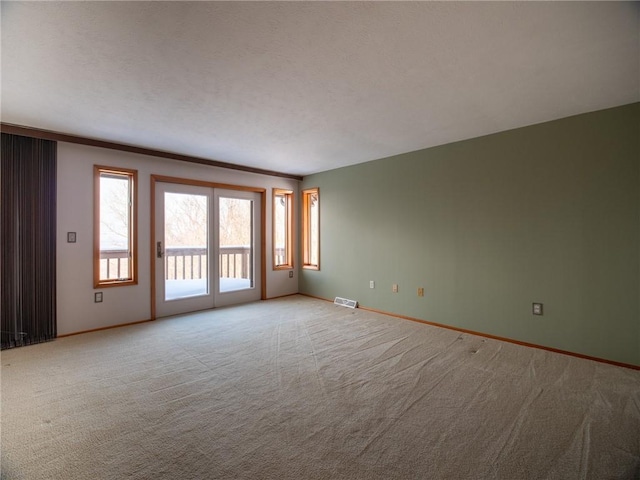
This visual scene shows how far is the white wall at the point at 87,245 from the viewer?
12.4 feet

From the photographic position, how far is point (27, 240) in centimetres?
353

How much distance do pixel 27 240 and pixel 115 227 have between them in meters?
0.93

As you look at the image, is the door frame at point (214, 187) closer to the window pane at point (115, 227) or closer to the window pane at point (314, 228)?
the window pane at point (115, 227)

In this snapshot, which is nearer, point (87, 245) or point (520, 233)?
Result: point (520, 233)

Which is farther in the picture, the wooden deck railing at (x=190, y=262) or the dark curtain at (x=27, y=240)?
the wooden deck railing at (x=190, y=262)

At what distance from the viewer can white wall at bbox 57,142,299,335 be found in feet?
12.4

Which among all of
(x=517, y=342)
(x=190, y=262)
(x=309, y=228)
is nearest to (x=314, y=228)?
(x=309, y=228)

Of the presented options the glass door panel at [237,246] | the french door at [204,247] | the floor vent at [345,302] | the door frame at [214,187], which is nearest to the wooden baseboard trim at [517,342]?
the floor vent at [345,302]

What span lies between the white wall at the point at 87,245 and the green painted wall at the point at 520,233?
3.39 m

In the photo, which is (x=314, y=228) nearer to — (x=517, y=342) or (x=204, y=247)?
(x=204, y=247)

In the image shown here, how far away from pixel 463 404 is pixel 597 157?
A: 2803 mm

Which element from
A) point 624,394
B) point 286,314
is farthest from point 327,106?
point 624,394

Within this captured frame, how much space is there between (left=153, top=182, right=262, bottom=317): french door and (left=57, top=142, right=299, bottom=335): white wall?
0.19 metres

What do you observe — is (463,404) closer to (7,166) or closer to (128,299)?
(128,299)
